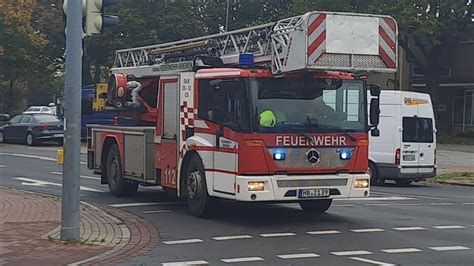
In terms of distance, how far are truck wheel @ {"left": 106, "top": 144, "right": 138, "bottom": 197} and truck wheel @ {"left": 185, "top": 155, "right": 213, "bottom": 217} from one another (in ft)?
10.3

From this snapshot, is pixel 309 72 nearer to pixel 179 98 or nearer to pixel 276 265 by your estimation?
pixel 179 98

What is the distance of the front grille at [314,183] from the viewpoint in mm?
13188

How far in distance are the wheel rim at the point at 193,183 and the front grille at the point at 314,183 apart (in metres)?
1.65

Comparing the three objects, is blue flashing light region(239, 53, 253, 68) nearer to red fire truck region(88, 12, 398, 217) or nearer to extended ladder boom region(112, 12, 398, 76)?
red fire truck region(88, 12, 398, 217)

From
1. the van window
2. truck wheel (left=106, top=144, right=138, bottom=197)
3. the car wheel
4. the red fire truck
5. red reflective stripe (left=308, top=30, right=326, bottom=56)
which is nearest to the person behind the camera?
red reflective stripe (left=308, top=30, right=326, bottom=56)

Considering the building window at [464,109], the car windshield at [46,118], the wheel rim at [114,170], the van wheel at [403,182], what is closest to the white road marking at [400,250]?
the wheel rim at [114,170]

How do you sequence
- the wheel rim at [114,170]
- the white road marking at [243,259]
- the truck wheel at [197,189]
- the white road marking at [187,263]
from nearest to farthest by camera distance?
1. the white road marking at [187,263]
2. the white road marking at [243,259]
3. the truck wheel at [197,189]
4. the wheel rim at [114,170]

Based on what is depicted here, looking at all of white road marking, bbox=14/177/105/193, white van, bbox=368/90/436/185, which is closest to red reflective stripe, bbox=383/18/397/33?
white road marking, bbox=14/177/105/193

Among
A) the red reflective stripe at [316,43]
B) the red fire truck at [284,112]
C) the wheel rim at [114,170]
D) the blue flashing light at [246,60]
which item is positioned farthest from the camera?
the wheel rim at [114,170]

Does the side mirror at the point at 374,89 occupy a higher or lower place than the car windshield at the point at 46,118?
higher

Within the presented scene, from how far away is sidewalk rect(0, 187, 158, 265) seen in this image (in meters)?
10.2

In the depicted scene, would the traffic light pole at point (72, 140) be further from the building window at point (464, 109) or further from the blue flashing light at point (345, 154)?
the building window at point (464, 109)

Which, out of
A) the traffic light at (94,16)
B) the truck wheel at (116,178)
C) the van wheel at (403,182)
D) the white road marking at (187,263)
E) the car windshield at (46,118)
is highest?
the traffic light at (94,16)

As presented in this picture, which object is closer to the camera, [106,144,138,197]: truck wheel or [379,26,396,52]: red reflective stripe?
[379,26,396,52]: red reflective stripe
